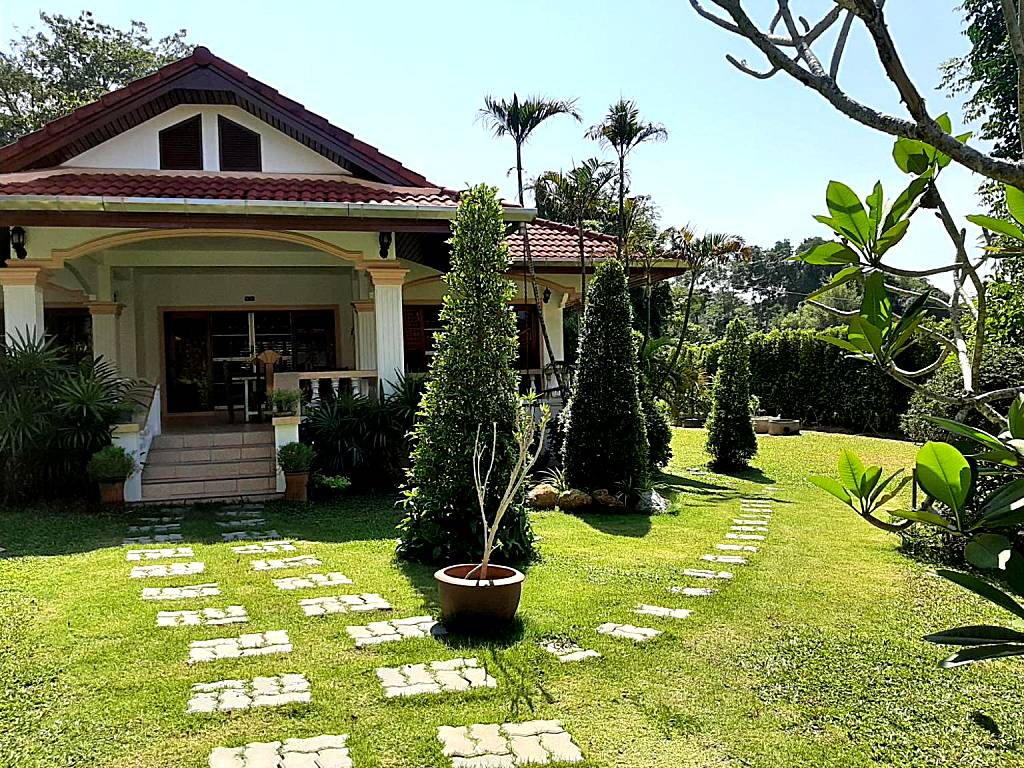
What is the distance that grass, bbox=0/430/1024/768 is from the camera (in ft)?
12.1

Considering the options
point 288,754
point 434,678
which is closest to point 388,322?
point 434,678

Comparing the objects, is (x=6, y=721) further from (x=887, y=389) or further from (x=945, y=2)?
(x=887, y=389)

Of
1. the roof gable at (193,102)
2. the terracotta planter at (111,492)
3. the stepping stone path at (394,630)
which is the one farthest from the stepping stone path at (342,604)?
the roof gable at (193,102)

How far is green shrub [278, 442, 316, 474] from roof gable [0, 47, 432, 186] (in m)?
4.55

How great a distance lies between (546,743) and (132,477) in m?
7.90

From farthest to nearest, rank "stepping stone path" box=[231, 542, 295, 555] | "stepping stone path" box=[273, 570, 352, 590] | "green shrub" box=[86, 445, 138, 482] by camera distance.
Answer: "green shrub" box=[86, 445, 138, 482] < "stepping stone path" box=[231, 542, 295, 555] < "stepping stone path" box=[273, 570, 352, 590]

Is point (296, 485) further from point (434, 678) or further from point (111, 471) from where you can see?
point (434, 678)

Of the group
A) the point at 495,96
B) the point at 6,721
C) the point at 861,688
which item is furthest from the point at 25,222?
the point at 495,96

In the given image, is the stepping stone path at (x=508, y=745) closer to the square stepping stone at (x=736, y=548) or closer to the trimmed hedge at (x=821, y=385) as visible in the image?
the square stepping stone at (x=736, y=548)

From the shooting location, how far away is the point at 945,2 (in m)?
2.29

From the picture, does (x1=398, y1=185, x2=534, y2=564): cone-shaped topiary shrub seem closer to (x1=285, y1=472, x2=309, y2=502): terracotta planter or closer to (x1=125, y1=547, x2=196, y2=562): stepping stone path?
(x1=125, y1=547, x2=196, y2=562): stepping stone path

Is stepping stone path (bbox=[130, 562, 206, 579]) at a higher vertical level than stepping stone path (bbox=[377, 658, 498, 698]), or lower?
higher

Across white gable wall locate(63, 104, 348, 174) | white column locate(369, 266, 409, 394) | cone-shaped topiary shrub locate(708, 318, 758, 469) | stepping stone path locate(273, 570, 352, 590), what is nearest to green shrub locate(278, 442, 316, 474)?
white column locate(369, 266, 409, 394)

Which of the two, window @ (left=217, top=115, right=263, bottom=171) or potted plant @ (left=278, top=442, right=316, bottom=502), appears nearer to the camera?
potted plant @ (left=278, top=442, right=316, bottom=502)
